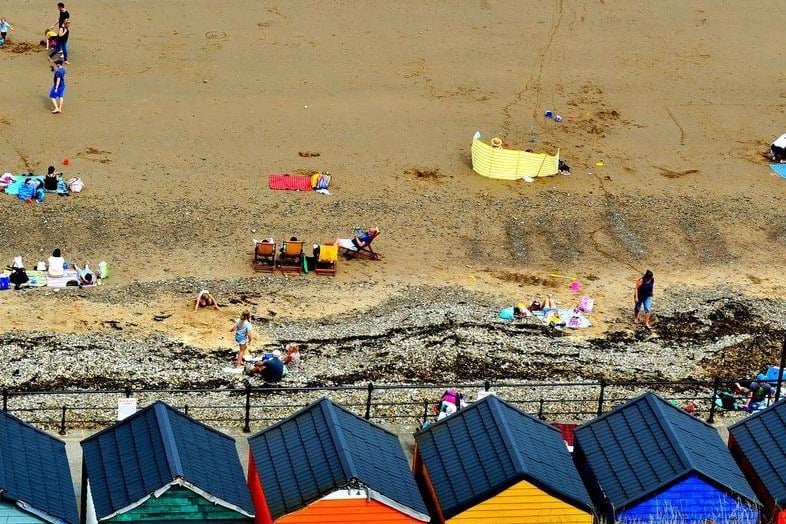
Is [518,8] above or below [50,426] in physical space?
above

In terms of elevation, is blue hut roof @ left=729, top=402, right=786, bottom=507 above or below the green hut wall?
above

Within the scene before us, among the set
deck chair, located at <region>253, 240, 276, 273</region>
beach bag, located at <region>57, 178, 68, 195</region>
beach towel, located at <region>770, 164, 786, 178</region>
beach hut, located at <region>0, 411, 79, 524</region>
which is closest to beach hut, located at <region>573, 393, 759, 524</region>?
beach hut, located at <region>0, 411, 79, 524</region>

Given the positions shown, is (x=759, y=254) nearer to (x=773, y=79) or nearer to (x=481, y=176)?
(x=481, y=176)

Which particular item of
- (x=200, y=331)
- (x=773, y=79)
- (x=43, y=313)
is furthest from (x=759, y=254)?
(x=43, y=313)

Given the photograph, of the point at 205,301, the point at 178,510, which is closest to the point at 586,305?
the point at 205,301

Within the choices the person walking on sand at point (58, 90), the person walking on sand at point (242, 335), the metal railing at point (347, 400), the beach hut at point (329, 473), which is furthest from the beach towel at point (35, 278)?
the beach hut at point (329, 473)

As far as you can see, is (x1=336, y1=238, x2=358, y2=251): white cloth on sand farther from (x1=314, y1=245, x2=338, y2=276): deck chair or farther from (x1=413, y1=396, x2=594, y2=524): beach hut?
(x1=413, y1=396, x2=594, y2=524): beach hut
